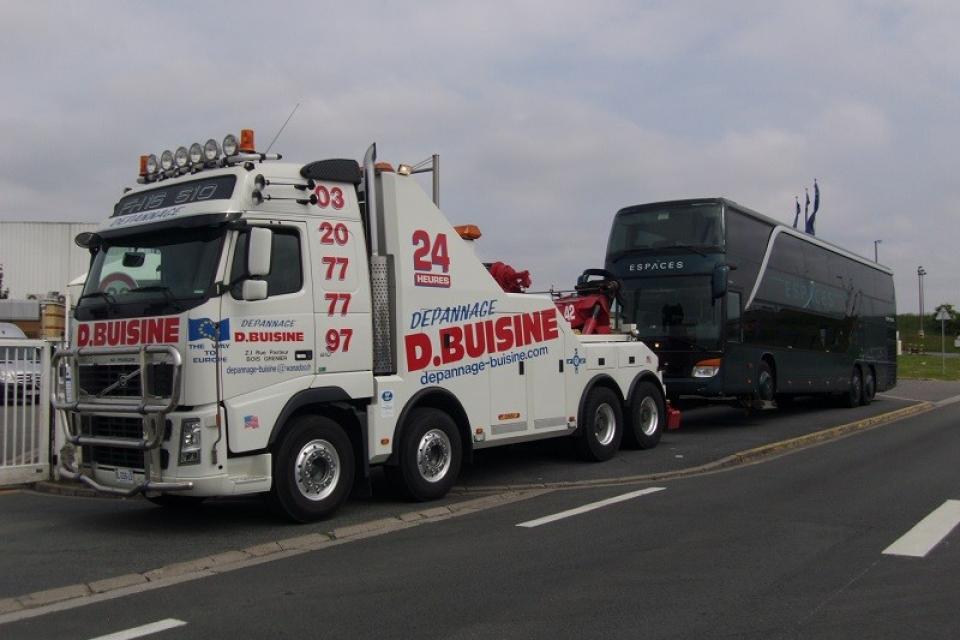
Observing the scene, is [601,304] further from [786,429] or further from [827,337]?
[827,337]

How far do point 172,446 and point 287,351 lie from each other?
124 cm

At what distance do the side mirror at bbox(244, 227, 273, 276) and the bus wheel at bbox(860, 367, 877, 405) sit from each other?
19.7 metres

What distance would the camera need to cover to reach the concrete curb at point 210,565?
5.77 meters

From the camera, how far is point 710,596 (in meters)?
5.55

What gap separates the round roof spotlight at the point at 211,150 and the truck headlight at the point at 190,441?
250 cm

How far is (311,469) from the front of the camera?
795cm

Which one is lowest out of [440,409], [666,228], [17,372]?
[440,409]

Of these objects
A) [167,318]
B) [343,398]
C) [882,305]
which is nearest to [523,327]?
[343,398]

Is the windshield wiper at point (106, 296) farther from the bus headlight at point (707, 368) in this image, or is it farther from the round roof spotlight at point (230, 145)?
the bus headlight at point (707, 368)

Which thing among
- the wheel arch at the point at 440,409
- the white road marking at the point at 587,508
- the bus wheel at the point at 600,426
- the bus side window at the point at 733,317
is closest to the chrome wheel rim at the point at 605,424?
the bus wheel at the point at 600,426

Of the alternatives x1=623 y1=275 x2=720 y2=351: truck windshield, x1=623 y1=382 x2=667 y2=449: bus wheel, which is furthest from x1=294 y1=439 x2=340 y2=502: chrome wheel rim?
x1=623 y1=275 x2=720 y2=351: truck windshield

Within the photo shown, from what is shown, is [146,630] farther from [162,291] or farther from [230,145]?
[230,145]

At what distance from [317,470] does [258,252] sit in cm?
207

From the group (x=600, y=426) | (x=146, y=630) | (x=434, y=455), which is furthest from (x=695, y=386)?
(x=146, y=630)
